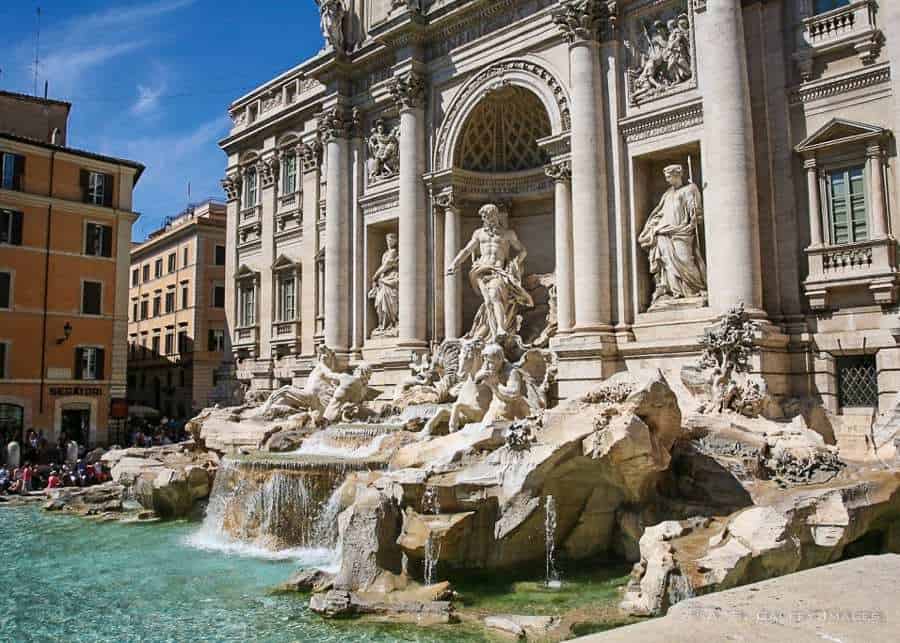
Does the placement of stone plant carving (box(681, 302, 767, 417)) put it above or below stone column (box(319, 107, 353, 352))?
below

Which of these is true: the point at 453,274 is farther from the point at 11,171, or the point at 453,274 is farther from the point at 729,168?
the point at 11,171

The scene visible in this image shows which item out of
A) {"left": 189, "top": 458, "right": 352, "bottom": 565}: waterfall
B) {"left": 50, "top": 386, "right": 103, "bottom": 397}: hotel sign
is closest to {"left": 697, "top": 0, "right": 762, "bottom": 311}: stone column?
{"left": 189, "top": 458, "right": 352, "bottom": 565}: waterfall

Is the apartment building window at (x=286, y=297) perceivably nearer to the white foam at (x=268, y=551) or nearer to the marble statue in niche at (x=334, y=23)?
the marble statue in niche at (x=334, y=23)

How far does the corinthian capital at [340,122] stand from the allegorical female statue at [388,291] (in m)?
3.95

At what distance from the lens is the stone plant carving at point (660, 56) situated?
56.8 feet

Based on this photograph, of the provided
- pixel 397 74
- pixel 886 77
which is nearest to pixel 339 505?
pixel 886 77

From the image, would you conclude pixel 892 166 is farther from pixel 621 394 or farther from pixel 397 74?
pixel 397 74

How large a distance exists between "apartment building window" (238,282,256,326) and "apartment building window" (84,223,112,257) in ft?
20.0

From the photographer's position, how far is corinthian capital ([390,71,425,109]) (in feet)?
75.5

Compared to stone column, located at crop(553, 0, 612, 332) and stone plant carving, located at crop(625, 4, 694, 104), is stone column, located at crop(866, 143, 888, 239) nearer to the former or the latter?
stone plant carving, located at crop(625, 4, 694, 104)

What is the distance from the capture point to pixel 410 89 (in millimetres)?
23047

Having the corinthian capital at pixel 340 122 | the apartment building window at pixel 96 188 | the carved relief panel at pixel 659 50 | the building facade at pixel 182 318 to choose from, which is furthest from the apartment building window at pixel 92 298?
the carved relief panel at pixel 659 50

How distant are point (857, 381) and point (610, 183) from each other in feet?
22.8

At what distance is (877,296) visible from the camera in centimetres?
1450
